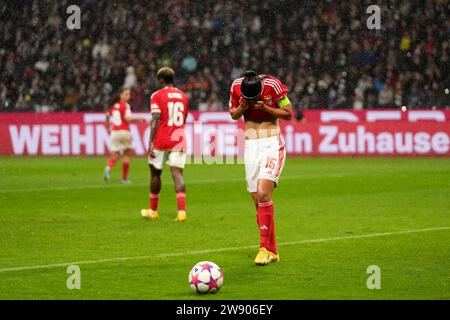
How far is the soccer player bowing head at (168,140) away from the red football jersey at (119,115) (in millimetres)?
8200

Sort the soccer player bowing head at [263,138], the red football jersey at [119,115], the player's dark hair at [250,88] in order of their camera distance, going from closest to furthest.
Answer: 1. the player's dark hair at [250,88]
2. the soccer player bowing head at [263,138]
3. the red football jersey at [119,115]

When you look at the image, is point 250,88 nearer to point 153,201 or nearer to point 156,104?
point 156,104

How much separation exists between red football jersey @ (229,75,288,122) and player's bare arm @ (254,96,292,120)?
67 millimetres

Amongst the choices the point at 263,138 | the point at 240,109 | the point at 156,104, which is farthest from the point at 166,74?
the point at 240,109

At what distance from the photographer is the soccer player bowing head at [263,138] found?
403 inches

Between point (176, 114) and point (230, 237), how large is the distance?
286 centimetres

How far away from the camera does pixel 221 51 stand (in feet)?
109

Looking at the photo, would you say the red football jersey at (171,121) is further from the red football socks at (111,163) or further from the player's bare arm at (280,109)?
the red football socks at (111,163)

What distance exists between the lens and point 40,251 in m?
11.4

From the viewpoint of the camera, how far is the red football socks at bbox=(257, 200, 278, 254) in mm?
10359

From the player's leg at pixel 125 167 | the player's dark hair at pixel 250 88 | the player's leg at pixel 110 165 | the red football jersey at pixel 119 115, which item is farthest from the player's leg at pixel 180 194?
the red football jersey at pixel 119 115

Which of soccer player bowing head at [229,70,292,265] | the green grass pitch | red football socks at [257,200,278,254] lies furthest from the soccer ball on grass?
red football socks at [257,200,278,254]

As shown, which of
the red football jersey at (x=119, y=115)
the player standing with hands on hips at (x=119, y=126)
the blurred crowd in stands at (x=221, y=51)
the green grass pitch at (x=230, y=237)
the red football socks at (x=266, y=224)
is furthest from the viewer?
the blurred crowd in stands at (x=221, y=51)

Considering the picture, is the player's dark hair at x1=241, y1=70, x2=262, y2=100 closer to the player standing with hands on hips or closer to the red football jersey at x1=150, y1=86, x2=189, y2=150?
the red football jersey at x1=150, y1=86, x2=189, y2=150
